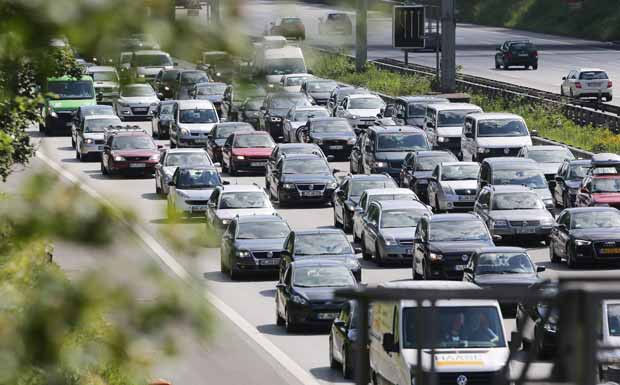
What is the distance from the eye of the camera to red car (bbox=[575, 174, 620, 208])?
4034 cm

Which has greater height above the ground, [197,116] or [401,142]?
[401,142]

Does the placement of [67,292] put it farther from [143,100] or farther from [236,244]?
[143,100]

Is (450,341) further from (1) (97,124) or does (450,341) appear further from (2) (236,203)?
(1) (97,124)

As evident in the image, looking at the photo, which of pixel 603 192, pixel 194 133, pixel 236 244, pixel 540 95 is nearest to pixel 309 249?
pixel 236 244

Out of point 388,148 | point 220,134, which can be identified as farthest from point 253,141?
point 388,148

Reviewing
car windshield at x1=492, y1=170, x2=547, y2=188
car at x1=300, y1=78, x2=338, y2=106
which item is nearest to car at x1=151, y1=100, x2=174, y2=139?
car at x1=300, y1=78, x2=338, y2=106

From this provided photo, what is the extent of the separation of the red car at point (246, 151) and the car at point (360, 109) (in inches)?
287

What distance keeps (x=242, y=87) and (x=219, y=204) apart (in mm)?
35631

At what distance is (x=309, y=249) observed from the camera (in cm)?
3303

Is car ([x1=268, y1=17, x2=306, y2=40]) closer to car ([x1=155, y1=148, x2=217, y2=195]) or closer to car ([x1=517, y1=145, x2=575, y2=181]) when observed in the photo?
car ([x1=517, y1=145, x2=575, y2=181])

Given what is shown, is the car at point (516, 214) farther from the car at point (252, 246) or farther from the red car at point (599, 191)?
the car at point (252, 246)

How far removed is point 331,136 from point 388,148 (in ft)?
21.3

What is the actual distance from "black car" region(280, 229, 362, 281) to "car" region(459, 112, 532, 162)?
1603cm

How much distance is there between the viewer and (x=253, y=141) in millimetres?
53812
